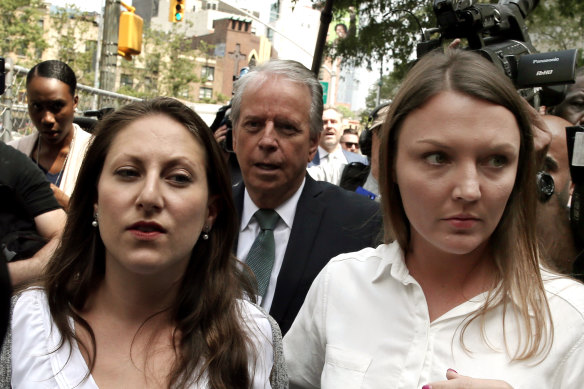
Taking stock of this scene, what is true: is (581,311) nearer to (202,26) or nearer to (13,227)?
(13,227)

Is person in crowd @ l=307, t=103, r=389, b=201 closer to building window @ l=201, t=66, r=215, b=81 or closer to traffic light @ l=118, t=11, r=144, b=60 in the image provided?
traffic light @ l=118, t=11, r=144, b=60

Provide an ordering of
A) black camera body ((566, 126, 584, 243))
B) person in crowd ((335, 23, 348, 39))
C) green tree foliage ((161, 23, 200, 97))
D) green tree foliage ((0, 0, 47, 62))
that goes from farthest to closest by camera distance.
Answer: green tree foliage ((161, 23, 200, 97)), green tree foliage ((0, 0, 47, 62)), person in crowd ((335, 23, 348, 39)), black camera body ((566, 126, 584, 243))

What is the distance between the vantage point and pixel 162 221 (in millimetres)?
1899

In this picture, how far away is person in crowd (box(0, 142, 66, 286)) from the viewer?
8.81 feet

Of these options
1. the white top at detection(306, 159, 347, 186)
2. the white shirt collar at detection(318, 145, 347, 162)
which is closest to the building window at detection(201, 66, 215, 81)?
the white shirt collar at detection(318, 145, 347, 162)

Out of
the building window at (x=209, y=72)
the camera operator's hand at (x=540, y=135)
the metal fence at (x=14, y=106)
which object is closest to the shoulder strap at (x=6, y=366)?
the camera operator's hand at (x=540, y=135)

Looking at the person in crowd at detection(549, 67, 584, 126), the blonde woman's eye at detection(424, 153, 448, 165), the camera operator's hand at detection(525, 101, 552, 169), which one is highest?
the person in crowd at detection(549, 67, 584, 126)

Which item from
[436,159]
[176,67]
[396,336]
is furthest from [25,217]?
[176,67]

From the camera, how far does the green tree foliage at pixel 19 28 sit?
31.8m

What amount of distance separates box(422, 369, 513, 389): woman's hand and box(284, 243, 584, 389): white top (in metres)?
0.08

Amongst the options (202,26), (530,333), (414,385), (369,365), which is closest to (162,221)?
(369,365)

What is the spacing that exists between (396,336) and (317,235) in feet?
3.81

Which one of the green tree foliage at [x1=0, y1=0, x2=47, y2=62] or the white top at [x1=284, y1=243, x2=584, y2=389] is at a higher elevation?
the green tree foliage at [x1=0, y1=0, x2=47, y2=62]

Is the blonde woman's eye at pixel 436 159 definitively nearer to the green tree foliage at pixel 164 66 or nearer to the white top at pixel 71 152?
the white top at pixel 71 152
